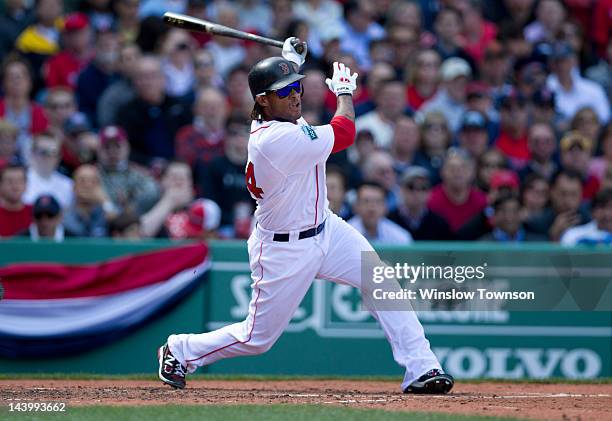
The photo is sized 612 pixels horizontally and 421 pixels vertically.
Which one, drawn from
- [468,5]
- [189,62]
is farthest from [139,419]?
[468,5]

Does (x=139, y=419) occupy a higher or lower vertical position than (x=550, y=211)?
lower

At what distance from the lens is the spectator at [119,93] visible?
1090 cm

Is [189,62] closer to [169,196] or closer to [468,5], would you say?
[169,196]

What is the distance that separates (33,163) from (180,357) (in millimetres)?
3612

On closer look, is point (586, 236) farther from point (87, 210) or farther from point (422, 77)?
point (87, 210)

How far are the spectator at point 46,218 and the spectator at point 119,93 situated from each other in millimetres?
2018

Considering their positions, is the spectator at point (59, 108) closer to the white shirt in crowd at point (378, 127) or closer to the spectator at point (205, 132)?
the spectator at point (205, 132)

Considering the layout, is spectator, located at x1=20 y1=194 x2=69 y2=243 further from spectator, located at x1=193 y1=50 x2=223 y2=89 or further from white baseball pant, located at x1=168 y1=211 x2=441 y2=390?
spectator, located at x1=193 y1=50 x2=223 y2=89

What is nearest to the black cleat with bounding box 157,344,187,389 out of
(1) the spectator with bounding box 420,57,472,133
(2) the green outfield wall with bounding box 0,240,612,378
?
(2) the green outfield wall with bounding box 0,240,612,378

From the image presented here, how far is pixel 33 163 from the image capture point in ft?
32.3

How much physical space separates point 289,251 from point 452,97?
566 centimetres

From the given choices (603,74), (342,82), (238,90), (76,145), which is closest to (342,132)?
(342,82)

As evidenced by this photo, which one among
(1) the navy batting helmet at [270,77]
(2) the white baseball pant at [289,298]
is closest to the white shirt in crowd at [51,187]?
(2) the white baseball pant at [289,298]

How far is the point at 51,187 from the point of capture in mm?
9805
